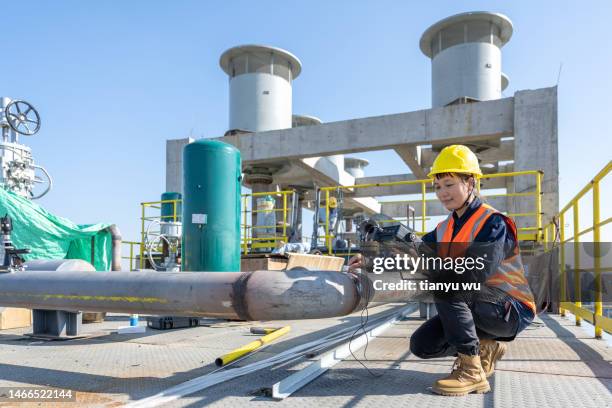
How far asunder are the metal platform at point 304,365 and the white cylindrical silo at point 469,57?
812 centimetres

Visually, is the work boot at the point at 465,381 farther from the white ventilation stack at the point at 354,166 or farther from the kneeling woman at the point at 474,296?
the white ventilation stack at the point at 354,166

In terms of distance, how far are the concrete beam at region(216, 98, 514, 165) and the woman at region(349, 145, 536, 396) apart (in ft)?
27.4

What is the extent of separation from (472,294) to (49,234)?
8683 mm

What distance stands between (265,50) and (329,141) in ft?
13.4

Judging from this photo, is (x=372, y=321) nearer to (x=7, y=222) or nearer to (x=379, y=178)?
(x=7, y=222)

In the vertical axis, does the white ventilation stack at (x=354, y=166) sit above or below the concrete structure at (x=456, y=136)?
above

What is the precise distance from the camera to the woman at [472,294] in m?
2.53

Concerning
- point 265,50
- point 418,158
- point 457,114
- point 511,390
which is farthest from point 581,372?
point 265,50

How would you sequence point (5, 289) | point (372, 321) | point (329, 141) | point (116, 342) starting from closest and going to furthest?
point (5, 289) → point (116, 342) → point (372, 321) → point (329, 141)

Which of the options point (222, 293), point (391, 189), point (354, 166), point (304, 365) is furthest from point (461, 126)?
point (354, 166)

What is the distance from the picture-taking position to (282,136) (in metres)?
12.8

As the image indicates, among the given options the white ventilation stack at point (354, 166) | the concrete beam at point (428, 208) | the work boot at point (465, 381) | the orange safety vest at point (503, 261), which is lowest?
the work boot at point (465, 381)

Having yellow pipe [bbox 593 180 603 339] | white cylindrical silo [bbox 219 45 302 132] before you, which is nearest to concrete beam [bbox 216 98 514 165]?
white cylindrical silo [bbox 219 45 302 132]

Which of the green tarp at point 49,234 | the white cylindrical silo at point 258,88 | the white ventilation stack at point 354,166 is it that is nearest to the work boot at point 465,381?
the green tarp at point 49,234
